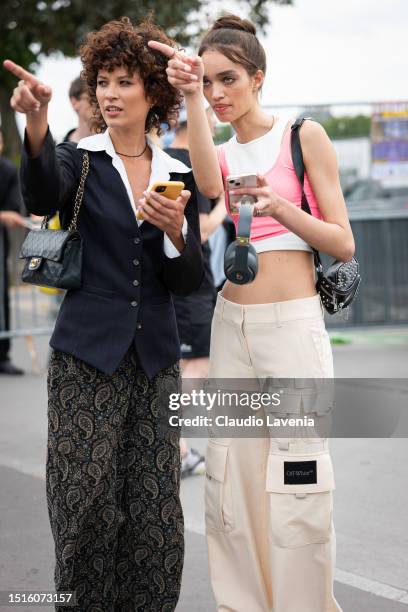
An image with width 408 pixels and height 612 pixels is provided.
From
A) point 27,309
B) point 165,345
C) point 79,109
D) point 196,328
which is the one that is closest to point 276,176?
point 165,345

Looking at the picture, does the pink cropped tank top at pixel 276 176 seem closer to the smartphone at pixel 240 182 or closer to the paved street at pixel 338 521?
the smartphone at pixel 240 182

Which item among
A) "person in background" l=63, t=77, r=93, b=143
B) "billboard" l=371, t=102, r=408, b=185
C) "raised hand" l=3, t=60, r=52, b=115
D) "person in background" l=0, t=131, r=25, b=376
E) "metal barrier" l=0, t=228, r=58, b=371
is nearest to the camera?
"raised hand" l=3, t=60, r=52, b=115

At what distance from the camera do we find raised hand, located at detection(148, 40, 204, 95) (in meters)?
2.84

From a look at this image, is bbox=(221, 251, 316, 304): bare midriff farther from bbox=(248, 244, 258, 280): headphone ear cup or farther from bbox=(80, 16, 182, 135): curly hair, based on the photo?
bbox=(80, 16, 182, 135): curly hair

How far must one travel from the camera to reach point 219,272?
6.30m

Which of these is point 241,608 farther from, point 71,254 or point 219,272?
point 219,272

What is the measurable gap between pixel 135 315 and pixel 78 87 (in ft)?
9.25

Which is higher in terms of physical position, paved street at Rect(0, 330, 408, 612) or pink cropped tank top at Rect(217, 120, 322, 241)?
pink cropped tank top at Rect(217, 120, 322, 241)

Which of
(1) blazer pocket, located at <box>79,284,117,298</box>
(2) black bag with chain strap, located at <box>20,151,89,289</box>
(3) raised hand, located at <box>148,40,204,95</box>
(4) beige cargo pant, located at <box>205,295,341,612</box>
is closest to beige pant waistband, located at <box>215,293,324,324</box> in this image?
(4) beige cargo pant, located at <box>205,295,341,612</box>

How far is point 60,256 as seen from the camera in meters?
3.03

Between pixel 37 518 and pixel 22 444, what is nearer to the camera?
pixel 37 518

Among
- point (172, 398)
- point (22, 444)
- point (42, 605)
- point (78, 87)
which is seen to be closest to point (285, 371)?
point (172, 398)

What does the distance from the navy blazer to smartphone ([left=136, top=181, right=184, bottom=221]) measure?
0.68 ft

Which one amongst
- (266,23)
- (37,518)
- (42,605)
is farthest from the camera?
(266,23)
